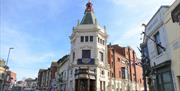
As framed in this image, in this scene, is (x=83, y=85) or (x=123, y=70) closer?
(x=83, y=85)

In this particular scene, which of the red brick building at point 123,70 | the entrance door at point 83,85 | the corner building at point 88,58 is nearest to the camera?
the entrance door at point 83,85

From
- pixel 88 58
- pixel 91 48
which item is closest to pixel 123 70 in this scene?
pixel 91 48

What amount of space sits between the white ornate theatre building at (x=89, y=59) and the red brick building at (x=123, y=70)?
7.34ft

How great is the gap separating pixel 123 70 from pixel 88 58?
1440 centimetres

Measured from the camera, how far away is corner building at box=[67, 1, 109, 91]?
34.8m

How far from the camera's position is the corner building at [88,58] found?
114 ft

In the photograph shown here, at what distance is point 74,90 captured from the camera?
35.0 metres

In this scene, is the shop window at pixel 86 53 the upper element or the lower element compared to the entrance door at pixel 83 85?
upper

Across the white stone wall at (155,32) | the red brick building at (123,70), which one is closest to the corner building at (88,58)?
the red brick building at (123,70)

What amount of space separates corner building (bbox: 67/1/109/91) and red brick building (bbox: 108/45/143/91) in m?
4.47

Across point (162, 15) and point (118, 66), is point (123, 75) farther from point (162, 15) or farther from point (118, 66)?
point (162, 15)

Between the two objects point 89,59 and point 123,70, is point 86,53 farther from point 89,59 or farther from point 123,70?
point 123,70

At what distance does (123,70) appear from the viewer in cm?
4809

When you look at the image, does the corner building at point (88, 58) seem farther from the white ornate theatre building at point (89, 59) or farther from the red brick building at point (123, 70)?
the red brick building at point (123, 70)
